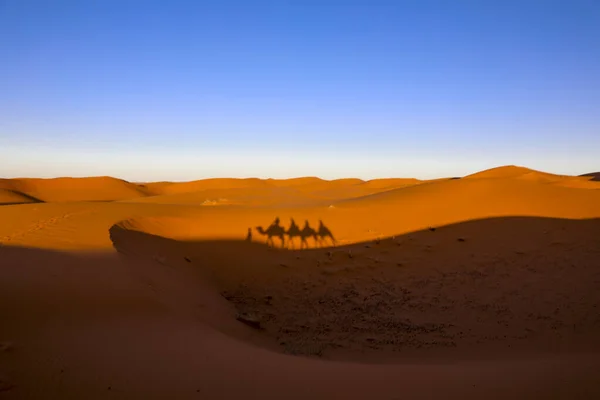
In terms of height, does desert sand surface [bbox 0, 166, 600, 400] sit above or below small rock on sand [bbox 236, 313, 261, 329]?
above

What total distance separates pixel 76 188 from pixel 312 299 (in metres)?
50.1

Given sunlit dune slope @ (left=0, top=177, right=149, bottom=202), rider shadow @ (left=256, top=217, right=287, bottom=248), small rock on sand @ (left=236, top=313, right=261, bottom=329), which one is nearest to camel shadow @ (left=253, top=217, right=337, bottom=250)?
rider shadow @ (left=256, top=217, right=287, bottom=248)

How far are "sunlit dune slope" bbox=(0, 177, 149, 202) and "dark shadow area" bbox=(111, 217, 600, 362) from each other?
132ft

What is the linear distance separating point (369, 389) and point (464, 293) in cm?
485

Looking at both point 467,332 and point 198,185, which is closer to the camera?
point 467,332

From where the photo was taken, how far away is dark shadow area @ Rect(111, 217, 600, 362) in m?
6.17

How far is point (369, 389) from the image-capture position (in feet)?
11.7

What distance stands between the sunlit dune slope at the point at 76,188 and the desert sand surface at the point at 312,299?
37.3m

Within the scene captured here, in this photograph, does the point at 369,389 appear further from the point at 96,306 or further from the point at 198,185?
the point at 198,185

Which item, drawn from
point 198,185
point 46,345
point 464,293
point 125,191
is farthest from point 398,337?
point 198,185

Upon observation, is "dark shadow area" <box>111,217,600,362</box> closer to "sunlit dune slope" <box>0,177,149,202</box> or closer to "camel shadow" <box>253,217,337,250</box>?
"camel shadow" <box>253,217,337,250</box>

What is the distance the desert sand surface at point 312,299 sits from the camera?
11.8ft

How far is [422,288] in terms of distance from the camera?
8.05 metres

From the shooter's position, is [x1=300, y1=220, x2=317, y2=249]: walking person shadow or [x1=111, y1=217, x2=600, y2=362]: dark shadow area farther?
[x1=300, y1=220, x2=317, y2=249]: walking person shadow
